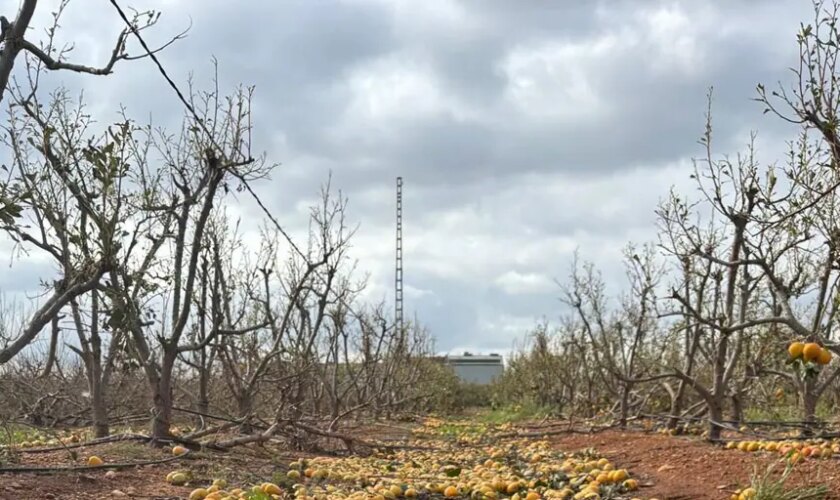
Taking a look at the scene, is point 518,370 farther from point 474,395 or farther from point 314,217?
point 314,217

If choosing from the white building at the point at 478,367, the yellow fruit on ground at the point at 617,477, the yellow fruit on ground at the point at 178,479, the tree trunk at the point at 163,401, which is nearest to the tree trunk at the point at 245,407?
the tree trunk at the point at 163,401

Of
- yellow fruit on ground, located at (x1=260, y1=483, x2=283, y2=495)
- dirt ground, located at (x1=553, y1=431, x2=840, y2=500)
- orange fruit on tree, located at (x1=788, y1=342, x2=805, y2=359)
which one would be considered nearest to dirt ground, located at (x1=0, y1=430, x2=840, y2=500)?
dirt ground, located at (x1=553, y1=431, x2=840, y2=500)

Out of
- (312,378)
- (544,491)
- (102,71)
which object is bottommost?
(544,491)

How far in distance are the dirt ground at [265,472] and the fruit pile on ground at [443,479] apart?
263 millimetres

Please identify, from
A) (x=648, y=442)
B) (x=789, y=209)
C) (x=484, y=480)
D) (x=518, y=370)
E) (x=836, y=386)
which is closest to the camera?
(x=789, y=209)

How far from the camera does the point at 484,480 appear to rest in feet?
23.2

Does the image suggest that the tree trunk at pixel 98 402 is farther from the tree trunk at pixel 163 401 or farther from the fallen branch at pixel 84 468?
the fallen branch at pixel 84 468

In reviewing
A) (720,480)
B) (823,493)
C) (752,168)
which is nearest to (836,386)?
(752,168)

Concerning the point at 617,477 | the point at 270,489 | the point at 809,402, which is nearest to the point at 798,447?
the point at 617,477

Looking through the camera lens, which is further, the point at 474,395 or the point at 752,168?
the point at 474,395

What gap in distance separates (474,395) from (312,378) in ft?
77.7

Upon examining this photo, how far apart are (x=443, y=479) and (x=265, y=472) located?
64.7 inches

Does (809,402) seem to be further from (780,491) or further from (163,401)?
(163,401)

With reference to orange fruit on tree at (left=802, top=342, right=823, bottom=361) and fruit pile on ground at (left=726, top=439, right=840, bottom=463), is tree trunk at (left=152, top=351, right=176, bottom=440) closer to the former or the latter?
fruit pile on ground at (left=726, top=439, right=840, bottom=463)
